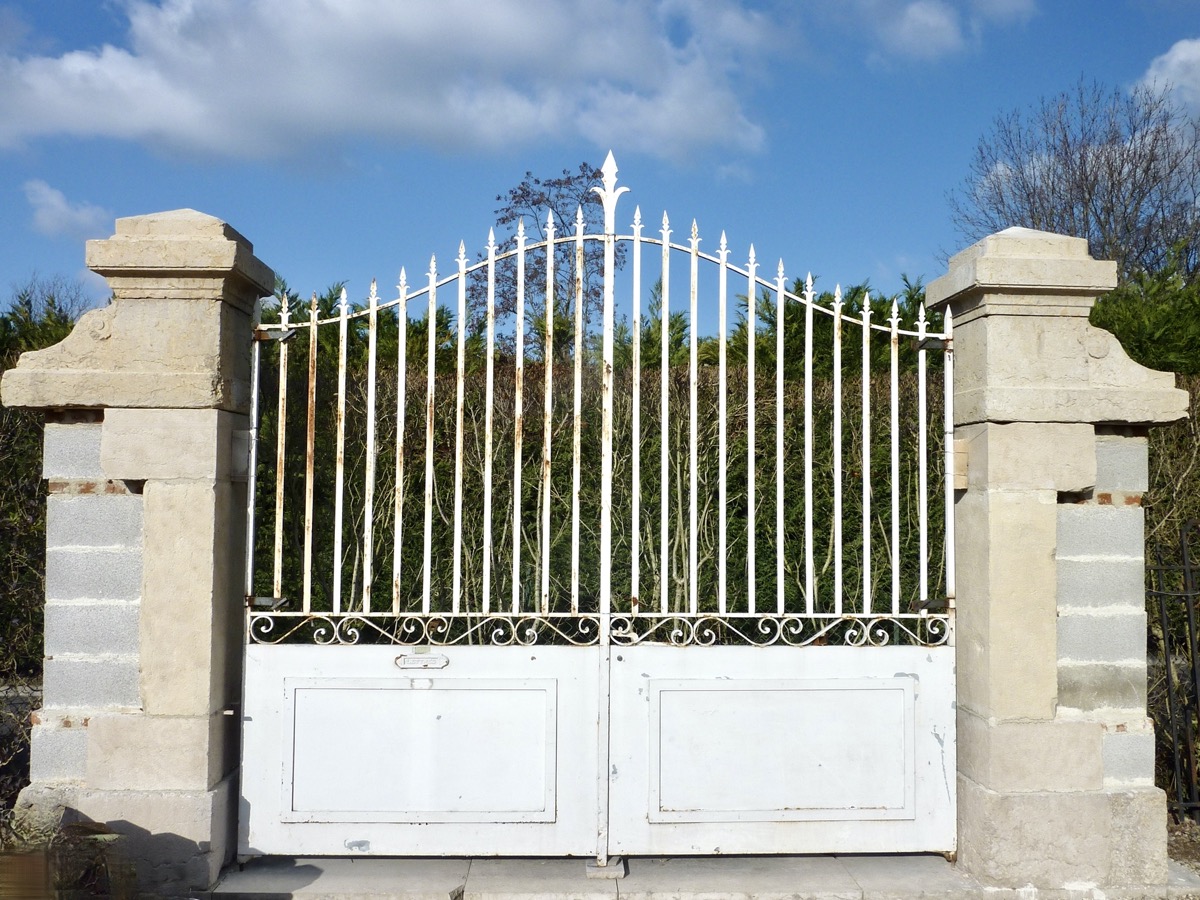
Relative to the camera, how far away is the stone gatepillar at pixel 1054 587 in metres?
3.93

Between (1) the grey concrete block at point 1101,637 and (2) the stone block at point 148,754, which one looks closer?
(2) the stone block at point 148,754

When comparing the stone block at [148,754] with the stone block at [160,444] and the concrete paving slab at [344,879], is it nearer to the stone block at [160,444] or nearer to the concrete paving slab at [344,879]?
the concrete paving slab at [344,879]

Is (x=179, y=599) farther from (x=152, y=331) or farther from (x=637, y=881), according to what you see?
(x=637, y=881)

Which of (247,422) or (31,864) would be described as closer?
(31,864)

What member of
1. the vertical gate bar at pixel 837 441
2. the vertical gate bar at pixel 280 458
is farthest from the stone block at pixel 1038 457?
the vertical gate bar at pixel 280 458

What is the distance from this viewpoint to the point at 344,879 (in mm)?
3904

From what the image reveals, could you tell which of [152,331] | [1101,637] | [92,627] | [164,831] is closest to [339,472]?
[152,331]

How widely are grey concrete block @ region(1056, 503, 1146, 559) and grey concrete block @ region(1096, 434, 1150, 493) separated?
111 mm

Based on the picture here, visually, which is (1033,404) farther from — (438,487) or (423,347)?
(423,347)

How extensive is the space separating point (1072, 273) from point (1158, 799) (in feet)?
7.04

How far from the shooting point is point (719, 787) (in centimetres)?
411

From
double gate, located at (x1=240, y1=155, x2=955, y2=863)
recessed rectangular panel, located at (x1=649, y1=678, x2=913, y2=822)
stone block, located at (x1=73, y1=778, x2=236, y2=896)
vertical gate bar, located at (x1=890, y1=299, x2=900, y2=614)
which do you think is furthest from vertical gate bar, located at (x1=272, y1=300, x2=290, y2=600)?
vertical gate bar, located at (x1=890, y1=299, x2=900, y2=614)

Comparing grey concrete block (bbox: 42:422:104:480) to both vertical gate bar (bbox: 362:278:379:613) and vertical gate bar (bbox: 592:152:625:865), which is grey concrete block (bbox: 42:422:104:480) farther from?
vertical gate bar (bbox: 592:152:625:865)

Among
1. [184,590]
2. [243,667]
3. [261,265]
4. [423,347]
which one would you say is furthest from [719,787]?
[423,347]
